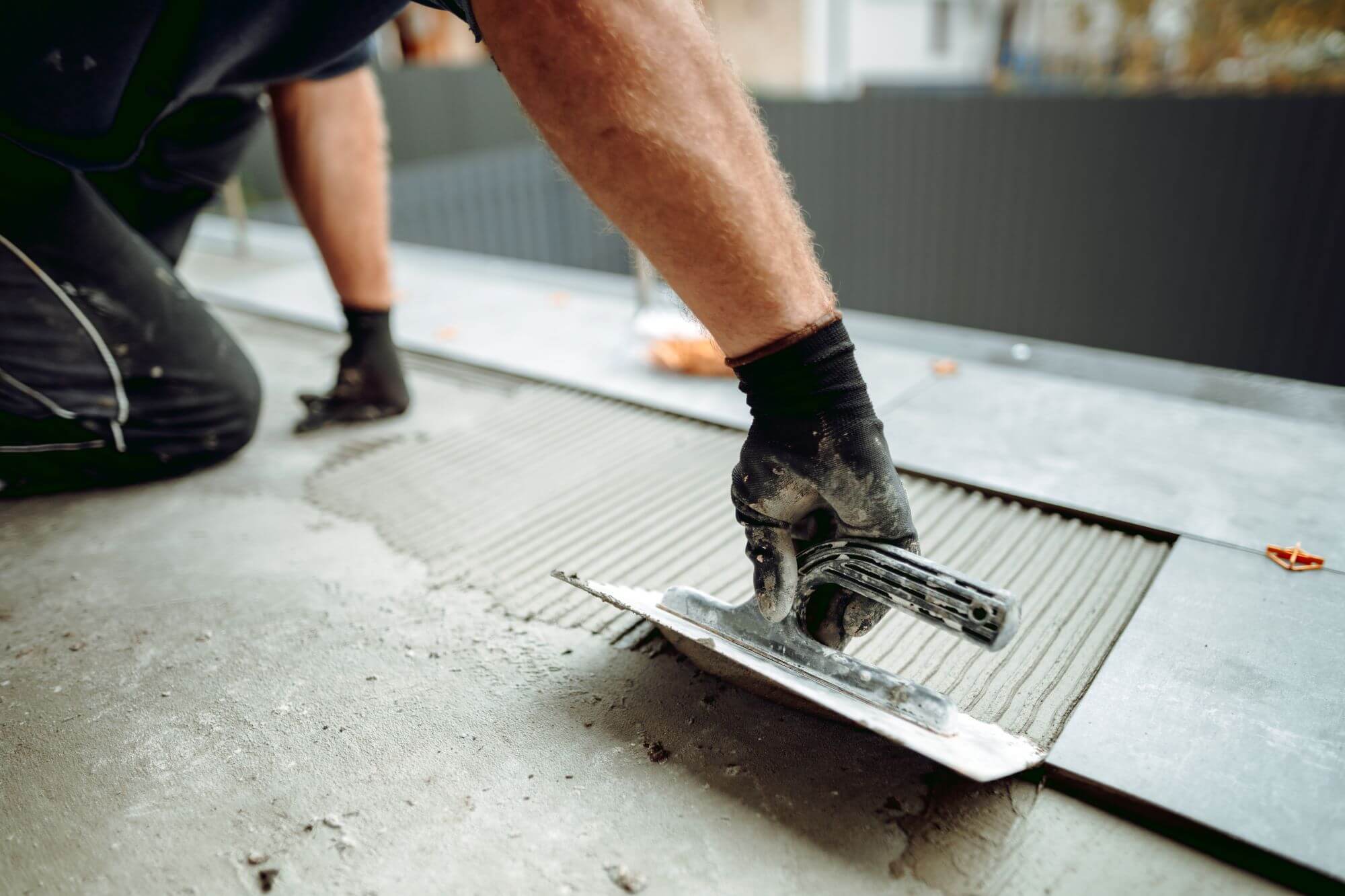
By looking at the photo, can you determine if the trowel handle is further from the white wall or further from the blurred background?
the white wall

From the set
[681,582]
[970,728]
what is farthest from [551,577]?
[970,728]

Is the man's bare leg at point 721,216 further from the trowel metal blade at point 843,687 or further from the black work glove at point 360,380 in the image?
the black work glove at point 360,380

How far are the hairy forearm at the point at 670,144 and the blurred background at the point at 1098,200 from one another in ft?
2.24

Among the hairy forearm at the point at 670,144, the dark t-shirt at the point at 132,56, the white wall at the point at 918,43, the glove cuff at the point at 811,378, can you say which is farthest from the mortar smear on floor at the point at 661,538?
the white wall at the point at 918,43

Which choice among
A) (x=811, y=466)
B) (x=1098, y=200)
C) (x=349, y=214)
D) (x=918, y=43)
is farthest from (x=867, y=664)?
(x=918, y=43)

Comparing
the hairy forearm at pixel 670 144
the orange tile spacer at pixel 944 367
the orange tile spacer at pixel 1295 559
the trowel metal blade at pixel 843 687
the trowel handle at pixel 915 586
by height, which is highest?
the hairy forearm at pixel 670 144

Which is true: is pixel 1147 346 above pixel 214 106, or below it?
below

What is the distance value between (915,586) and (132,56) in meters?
1.29

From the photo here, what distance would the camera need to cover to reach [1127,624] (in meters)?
1.12

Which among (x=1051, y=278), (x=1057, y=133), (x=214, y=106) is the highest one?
(x=214, y=106)

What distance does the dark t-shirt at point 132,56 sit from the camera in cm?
118

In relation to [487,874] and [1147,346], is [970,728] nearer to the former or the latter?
[487,874]

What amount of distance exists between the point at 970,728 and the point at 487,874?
503 mm

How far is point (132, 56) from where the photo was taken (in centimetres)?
124
